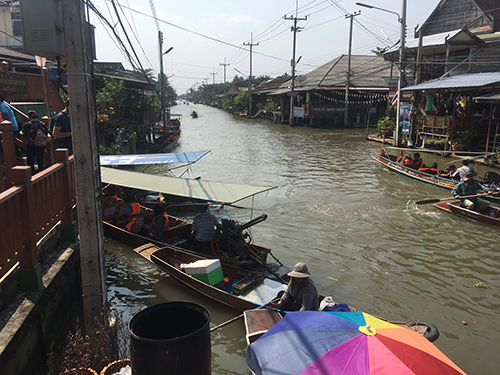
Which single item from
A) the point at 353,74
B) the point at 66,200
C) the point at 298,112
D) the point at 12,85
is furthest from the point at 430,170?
the point at 298,112

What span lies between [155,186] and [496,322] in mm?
→ 8450

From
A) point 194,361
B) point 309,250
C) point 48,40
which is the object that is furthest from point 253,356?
point 309,250

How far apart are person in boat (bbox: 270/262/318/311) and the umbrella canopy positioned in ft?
5.37

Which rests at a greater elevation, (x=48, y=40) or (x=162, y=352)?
(x=48, y=40)

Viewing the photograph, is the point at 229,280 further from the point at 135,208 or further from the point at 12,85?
the point at 12,85

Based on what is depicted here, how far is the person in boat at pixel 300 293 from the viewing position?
230 inches

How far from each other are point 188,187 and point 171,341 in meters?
7.23

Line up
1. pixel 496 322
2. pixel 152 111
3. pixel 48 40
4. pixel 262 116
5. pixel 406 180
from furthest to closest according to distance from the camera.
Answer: pixel 262 116, pixel 152 111, pixel 406 180, pixel 496 322, pixel 48 40

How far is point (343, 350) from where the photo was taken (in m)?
3.57

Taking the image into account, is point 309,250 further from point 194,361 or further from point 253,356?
point 194,361

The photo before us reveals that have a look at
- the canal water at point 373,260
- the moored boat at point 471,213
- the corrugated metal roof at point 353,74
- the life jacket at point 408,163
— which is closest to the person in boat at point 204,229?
the canal water at point 373,260

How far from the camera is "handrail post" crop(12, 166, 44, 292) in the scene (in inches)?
193

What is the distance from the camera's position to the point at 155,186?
10.4 meters

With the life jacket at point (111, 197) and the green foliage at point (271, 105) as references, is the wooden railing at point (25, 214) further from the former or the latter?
the green foliage at point (271, 105)
